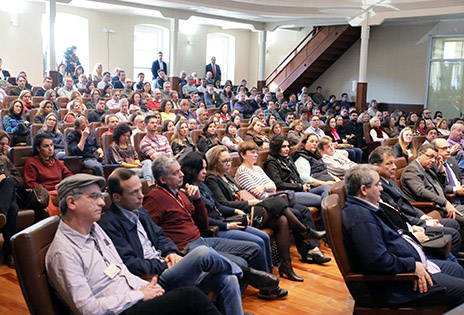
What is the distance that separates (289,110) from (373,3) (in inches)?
129

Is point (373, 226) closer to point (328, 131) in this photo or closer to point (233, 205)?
point (233, 205)

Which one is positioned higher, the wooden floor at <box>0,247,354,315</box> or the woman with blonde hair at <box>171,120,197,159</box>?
the woman with blonde hair at <box>171,120,197,159</box>

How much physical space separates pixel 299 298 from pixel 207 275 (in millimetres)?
1050

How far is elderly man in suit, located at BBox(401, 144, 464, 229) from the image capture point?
3.90 meters

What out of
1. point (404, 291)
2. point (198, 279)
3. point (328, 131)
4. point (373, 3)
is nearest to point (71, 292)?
point (198, 279)

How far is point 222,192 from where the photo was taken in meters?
3.67

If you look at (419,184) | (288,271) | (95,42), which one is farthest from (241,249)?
(95,42)

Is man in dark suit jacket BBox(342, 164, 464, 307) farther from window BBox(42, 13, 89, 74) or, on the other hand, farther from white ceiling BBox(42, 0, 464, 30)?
window BBox(42, 13, 89, 74)

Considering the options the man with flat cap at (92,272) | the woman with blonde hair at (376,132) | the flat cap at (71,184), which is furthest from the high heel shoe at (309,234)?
the woman with blonde hair at (376,132)

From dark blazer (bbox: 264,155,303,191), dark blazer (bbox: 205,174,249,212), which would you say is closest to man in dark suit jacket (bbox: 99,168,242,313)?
dark blazer (bbox: 205,174,249,212)

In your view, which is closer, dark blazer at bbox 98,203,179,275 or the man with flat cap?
the man with flat cap

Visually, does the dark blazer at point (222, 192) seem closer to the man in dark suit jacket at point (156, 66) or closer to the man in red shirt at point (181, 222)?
the man in red shirt at point (181, 222)

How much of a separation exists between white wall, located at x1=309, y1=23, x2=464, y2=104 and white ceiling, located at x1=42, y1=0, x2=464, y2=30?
106cm

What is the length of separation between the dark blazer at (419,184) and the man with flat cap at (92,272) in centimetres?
250
